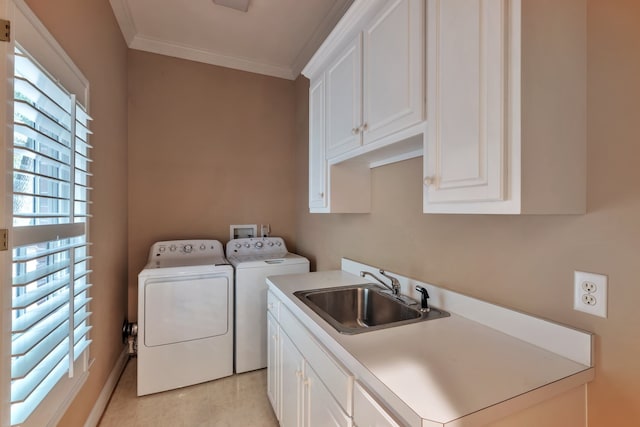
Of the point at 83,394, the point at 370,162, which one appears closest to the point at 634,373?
the point at 370,162

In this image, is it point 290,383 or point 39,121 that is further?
point 290,383

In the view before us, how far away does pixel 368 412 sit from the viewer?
0.87 m

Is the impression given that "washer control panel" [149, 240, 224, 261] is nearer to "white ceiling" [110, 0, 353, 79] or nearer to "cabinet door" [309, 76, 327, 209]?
"cabinet door" [309, 76, 327, 209]

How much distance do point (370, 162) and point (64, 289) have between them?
1727mm

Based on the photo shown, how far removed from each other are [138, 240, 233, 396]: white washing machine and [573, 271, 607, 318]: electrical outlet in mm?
2167

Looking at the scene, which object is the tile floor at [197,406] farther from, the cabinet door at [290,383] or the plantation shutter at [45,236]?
the plantation shutter at [45,236]

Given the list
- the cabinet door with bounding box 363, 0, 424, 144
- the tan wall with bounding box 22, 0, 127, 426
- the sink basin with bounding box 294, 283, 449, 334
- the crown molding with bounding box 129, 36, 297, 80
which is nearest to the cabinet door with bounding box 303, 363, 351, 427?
the sink basin with bounding box 294, 283, 449, 334

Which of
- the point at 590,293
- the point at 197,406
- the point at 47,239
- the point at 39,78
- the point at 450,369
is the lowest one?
the point at 197,406

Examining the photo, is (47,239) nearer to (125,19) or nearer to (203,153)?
(203,153)

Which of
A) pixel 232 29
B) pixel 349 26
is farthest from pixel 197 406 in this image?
pixel 232 29

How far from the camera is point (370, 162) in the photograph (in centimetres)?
189

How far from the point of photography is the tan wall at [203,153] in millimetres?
2760

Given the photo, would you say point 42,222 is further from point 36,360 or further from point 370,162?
point 370,162

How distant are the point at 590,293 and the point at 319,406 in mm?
1034
